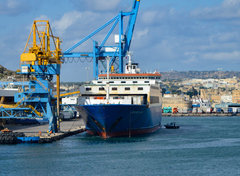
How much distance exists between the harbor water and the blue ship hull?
1179 mm

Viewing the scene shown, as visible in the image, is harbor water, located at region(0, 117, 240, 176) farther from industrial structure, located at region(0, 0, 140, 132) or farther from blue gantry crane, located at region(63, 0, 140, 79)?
blue gantry crane, located at region(63, 0, 140, 79)

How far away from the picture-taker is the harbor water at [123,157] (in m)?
39.4

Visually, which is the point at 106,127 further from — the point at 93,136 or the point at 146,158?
the point at 146,158

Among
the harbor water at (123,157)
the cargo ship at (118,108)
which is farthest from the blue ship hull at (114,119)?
the harbor water at (123,157)

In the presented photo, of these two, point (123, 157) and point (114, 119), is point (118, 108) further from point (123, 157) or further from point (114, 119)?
point (123, 157)

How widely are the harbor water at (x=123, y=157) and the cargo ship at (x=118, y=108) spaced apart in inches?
61.6

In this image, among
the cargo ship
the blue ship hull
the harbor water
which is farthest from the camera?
the cargo ship

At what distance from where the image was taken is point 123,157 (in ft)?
149

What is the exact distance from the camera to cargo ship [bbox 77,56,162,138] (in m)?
56.8

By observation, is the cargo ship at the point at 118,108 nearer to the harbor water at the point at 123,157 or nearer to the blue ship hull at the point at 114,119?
the blue ship hull at the point at 114,119

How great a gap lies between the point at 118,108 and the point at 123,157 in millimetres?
11649

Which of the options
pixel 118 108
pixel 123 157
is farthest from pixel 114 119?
pixel 123 157

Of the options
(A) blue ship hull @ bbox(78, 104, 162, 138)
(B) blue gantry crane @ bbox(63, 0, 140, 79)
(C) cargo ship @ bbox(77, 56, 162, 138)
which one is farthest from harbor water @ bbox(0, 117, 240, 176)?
(B) blue gantry crane @ bbox(63, 0, 140, 79)

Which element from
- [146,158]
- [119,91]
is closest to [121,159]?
[146,158]
